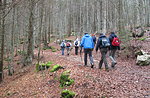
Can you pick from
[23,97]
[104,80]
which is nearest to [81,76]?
[104,80]

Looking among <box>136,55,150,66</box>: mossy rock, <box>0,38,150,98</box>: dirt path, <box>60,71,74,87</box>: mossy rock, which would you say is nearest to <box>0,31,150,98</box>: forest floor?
<box>0,38,150,98</box>: dirt path

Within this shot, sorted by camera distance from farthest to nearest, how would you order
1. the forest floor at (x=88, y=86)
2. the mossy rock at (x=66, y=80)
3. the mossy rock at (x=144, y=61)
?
the mossy rock at (x=144, y=61) → the mossy rock at (x=66, y=80) → the forest floor at (x=88, y=86)

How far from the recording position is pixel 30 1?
10477 millimetres

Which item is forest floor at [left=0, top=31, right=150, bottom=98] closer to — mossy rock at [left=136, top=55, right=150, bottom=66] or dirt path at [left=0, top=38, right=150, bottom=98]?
dirt path at [left=0, top=38, right=150, bottom=98]

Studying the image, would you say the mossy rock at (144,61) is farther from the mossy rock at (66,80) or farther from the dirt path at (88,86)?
the mossy rock at (66,80)

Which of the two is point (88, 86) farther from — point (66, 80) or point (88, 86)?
point (66, 80)

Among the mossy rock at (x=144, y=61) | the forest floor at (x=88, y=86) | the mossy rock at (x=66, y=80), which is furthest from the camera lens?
the mossy rock at (x=144, y=61)

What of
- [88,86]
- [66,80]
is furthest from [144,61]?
[66,80]

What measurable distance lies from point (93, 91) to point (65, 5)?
28954 mm

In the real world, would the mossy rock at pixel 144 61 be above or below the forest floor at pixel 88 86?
above

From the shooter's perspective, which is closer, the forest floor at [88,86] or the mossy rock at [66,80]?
the forest floor at [88,86]

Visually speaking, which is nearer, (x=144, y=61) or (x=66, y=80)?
(x=66, y=80)

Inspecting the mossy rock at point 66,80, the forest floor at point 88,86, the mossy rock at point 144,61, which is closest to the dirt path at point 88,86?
the forest floor at point 88,86

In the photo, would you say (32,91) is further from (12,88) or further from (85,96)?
(85,96)
